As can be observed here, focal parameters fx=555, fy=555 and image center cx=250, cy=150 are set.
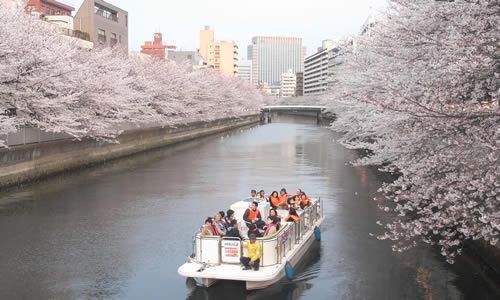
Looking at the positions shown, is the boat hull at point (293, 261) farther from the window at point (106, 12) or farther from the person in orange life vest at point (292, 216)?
the window at point (106, 12)

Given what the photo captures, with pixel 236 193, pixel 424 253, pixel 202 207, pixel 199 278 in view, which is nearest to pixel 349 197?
pixel 236 193

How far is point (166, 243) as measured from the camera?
18047 mm

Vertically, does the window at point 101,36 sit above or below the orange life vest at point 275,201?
above

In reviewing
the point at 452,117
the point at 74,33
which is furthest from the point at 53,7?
the point at 452,117

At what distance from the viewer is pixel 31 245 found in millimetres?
17703

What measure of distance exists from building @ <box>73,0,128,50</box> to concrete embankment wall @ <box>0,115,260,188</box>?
16955 millimetres

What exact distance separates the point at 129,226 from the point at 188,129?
47.1m

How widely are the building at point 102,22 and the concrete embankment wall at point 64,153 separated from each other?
55.6 ft

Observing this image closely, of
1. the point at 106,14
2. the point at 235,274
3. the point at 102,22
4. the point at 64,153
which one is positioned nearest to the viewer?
the point at 235,274

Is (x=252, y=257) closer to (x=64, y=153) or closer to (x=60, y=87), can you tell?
(x=60, y=87)

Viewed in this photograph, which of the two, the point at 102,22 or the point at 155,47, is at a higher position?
the point at 155,47

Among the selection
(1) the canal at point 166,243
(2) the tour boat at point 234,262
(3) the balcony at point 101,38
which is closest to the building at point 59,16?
(3) the balcony at point 101,38

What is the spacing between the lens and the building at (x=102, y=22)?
223 feet

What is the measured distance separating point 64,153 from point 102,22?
40051mm
